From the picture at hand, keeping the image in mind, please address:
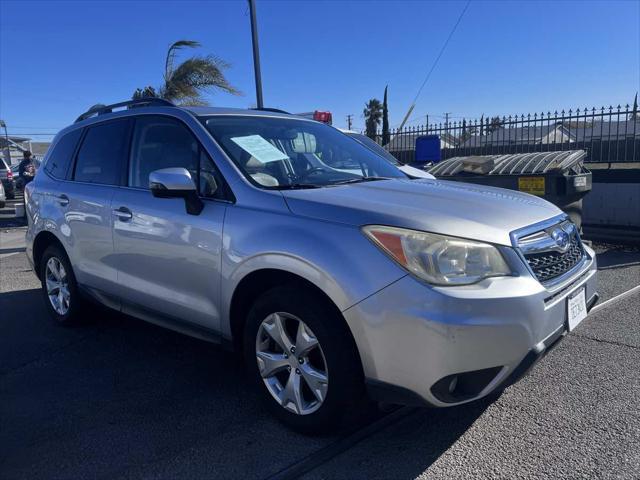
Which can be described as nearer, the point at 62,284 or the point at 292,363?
the point at 292,363

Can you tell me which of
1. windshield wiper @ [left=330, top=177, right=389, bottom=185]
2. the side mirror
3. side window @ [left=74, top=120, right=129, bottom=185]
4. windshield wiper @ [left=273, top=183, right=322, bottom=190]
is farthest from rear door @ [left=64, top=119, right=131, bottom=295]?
windshield wiper @ [left=330, top=177, right=389, bottom=185]

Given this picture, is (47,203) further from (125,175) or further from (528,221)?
(528,221)

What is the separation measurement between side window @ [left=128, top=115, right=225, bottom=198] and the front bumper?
1.30 m

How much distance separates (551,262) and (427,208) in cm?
71

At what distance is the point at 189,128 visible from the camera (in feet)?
11.6

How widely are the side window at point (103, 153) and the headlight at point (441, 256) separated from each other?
2450 millimetres

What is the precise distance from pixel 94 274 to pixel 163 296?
1015mm

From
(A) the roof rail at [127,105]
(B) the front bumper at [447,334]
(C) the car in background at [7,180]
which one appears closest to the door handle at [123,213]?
(A) the roof rail at [127,105]

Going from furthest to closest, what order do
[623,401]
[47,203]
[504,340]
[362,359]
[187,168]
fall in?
1. [47,203]
2. [187,168]
3. [623,401]
4. [362,359]
5. [504,340]

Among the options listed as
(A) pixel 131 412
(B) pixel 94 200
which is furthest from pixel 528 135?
(A) pixel 131 412

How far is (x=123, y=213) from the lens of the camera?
150 inches

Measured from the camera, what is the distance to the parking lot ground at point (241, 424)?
2.66 m

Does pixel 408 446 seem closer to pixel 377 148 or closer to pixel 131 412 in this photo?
pixel 131 412

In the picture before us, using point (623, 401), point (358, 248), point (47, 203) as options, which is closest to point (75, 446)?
point (358, 248)
